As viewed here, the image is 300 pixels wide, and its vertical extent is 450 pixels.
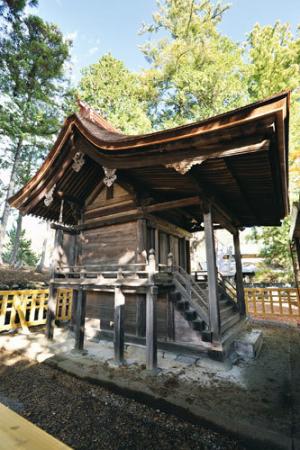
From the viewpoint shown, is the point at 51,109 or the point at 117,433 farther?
the point at 51,109

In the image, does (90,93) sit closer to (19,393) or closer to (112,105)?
(112,105)

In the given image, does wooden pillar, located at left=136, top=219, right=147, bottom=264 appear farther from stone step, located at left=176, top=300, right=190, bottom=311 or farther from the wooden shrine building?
stone step, located at left=176, top=300, right=190, bottom=311

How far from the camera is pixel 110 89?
17.5 metres

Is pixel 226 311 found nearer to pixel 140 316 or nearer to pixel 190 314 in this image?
pixel 190 314

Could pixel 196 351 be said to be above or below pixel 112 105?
below

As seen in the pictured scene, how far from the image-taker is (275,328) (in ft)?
27.5

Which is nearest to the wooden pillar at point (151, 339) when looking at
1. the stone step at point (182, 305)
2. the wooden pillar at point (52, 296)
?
the stone step at point (182, 305)

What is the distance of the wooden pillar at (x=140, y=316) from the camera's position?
594 centimetres

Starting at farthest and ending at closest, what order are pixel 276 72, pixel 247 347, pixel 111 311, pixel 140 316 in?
pixel 276 72, pixel 111 311, pixel 140 316, pixel 247 347

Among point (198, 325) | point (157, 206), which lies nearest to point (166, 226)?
point (157, 206)

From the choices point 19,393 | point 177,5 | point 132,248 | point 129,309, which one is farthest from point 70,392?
point 177,5

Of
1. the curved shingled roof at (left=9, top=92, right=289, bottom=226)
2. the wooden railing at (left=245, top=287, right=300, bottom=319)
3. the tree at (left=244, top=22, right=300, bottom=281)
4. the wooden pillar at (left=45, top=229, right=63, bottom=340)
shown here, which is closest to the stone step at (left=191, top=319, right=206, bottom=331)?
the curved shingled roof at (left=9, top=92, right=289, bottom=226)

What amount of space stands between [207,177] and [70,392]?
4.84 meters

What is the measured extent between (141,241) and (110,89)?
633 inches
